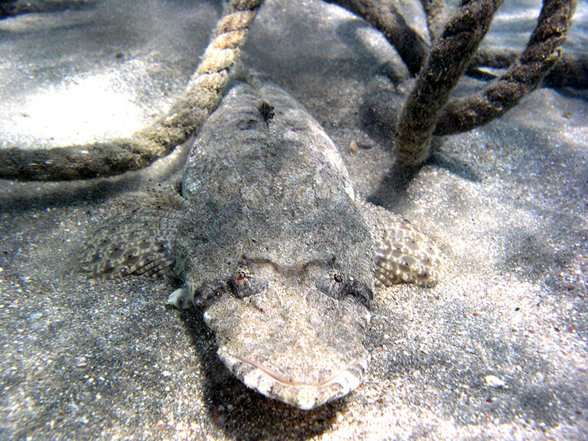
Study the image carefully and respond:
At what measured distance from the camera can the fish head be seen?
2188 millimetres

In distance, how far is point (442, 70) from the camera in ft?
11.2

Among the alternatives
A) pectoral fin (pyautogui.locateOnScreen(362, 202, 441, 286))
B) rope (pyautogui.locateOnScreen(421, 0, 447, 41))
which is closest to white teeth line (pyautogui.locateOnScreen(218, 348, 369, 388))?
pectoral fin (pyautogui.locateOnScreen(362, 202, 441, 286))

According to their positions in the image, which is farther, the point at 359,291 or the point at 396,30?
the point at 396,30

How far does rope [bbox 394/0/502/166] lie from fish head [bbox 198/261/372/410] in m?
2.19

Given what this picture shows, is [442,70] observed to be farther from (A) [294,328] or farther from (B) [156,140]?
(B) [156,140]

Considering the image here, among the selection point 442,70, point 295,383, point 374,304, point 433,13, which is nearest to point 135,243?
point 295,383

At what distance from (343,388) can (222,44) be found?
17.0 ft

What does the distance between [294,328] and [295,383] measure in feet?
1.31

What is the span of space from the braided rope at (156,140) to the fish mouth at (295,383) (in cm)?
303

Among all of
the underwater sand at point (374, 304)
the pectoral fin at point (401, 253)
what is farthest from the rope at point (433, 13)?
the pectoral fin at point (401, 253)

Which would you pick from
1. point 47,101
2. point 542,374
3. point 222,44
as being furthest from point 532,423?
point 47,101

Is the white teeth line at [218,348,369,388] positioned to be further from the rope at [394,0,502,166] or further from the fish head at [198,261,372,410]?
the rope at [394,0,502,166]

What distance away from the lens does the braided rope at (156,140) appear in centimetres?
369

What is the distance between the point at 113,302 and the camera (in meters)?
3.10
